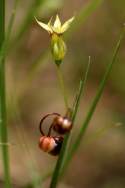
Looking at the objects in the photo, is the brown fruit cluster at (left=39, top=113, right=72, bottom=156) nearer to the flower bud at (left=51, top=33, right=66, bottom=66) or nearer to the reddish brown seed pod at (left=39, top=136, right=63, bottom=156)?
the reddish brown seed pod at (left=39, top=136, right=63, bottom=156)

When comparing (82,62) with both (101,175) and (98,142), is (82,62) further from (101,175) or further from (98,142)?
(101,175)

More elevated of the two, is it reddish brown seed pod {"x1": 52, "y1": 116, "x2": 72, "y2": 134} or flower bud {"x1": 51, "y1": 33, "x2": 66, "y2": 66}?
flower bud {"x1": 51, "y1": 33, "x2": 66, "y2": 66}

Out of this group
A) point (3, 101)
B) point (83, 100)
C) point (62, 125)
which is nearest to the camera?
point (62, 125)

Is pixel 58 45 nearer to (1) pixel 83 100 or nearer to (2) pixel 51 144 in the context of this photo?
(2) pixel 51 144

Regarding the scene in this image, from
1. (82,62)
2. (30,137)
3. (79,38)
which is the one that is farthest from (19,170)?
(79,38)

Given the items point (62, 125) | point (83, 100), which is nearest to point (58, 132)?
point (62, 125)

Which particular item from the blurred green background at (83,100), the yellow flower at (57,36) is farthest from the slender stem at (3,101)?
the blurred green background at (83,100)

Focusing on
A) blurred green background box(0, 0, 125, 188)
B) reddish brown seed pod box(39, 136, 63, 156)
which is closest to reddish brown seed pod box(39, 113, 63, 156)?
reddish brown seed pod box(39, 136, 63, 156)
